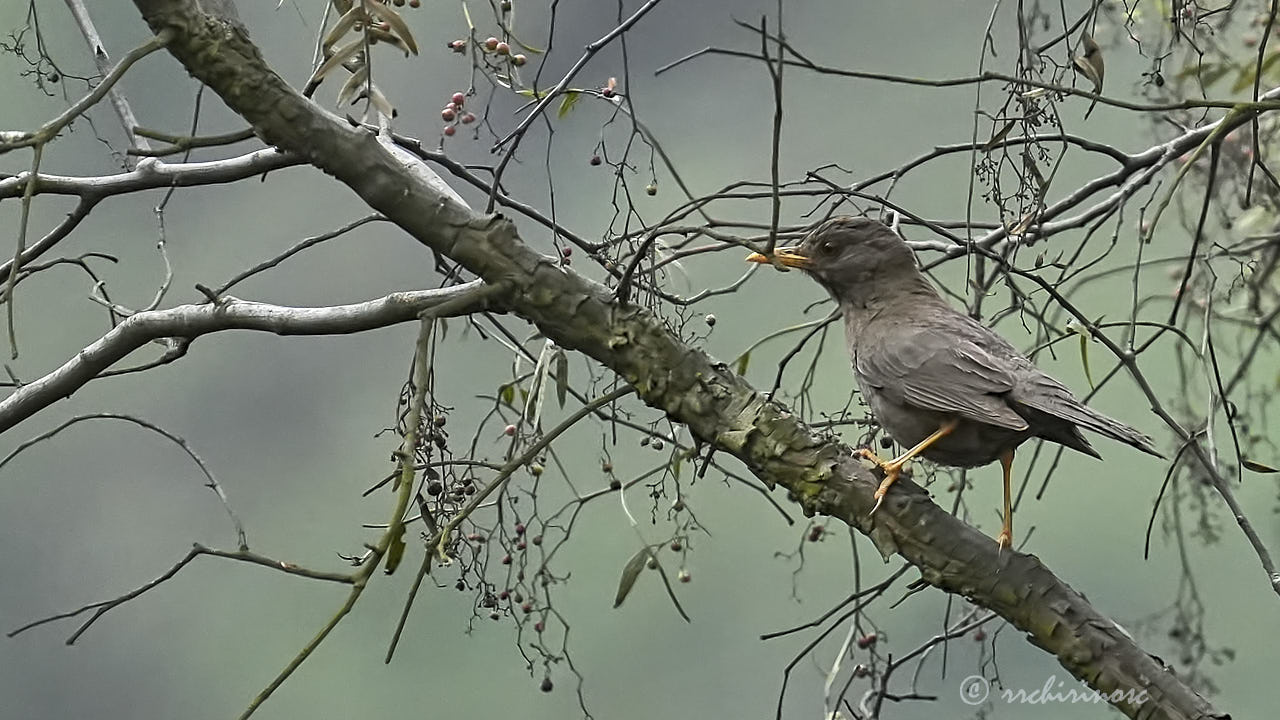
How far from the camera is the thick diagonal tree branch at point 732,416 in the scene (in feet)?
5.17

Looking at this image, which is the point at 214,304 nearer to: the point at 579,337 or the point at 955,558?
the point at 579,337

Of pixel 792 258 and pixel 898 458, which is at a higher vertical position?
pixel 792 258

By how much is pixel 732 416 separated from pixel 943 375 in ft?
1.49

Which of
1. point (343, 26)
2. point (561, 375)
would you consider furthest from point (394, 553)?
point (343, 26)

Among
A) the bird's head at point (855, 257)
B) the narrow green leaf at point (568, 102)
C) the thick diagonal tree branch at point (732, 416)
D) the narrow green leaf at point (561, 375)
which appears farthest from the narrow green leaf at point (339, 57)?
the bird's head at point (855, 257)

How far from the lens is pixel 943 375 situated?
1.93 metres

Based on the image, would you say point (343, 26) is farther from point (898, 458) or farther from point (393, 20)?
point (898, 458)

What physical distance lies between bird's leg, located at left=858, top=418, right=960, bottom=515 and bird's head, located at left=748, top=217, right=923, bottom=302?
1.16 ft

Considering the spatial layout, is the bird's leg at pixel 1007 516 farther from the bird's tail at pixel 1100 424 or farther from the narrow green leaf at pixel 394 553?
the narrow green leaf at pixel 394 553

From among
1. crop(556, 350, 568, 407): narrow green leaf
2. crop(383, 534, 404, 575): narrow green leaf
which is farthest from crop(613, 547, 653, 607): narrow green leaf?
→ crop(383, 534, 404, 575): narrow green leaf

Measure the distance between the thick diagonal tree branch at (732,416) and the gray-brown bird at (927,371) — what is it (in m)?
0.08

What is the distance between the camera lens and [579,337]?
65.4 inches

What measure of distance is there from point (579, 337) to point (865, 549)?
250 cm

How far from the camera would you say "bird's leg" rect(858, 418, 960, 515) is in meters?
1.63
